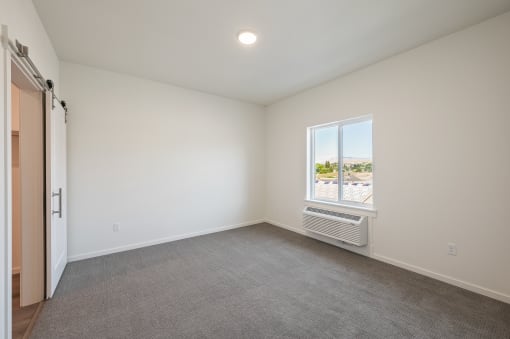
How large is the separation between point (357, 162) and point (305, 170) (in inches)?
40.3

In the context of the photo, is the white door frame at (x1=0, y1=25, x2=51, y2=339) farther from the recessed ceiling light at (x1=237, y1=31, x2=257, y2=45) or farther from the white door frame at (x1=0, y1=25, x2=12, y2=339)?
the recessed ceiling light at (x1=237, y1=31, x2=257, y2=45)

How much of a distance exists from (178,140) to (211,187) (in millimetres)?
1102

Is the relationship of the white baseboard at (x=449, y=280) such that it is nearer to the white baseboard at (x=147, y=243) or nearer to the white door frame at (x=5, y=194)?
the white baseboard at (x=147, y=243)

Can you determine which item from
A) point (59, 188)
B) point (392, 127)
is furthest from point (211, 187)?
point (392, 127)

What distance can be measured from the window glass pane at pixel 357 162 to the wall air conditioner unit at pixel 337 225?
35cm

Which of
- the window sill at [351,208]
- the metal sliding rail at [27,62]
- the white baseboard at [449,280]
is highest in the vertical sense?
the metal sliding rail at [27,62]

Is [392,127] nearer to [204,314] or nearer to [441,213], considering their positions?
[441,213]

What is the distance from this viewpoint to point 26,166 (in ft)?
7.02

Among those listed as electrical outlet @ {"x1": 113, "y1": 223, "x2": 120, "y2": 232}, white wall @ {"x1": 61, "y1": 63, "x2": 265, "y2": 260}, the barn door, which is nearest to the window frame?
white wall @ {"x1": 61, "y1": 63, "x2": 265, "y2": 260}

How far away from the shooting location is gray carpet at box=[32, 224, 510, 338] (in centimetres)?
181

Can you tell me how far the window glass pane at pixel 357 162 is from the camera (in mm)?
3371

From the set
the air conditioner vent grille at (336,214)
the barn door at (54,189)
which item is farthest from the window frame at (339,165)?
the barn door at (54,189)

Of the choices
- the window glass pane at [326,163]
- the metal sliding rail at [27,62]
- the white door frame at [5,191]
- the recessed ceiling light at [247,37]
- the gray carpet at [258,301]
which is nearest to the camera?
the white door frame at [5,191]

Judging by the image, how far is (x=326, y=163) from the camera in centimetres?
406
